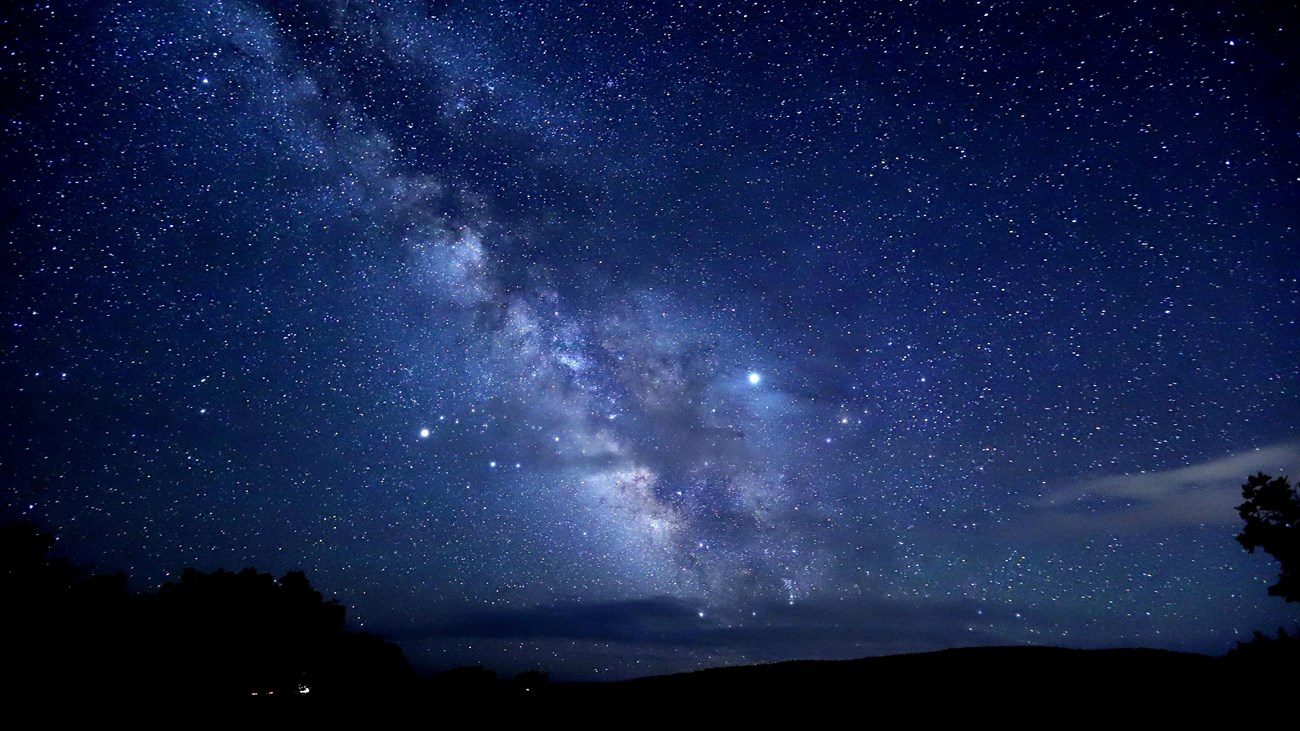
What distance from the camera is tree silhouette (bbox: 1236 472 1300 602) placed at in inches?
436

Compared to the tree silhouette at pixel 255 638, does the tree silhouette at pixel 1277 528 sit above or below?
above

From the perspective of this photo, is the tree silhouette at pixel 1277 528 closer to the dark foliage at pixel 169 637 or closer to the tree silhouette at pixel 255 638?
the dark foliage at pixel 169 637

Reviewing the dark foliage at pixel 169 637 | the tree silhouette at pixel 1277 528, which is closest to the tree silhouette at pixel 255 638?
the dark foliage at pixel 169 637

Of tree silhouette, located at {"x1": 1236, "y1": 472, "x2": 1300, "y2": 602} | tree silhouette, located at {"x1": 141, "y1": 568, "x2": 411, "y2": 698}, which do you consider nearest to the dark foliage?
tree silhouette, located at {"x1": 141, "y1": 568, "x2": 411, "y2": 698}

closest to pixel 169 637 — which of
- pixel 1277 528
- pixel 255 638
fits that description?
pixel 255 638

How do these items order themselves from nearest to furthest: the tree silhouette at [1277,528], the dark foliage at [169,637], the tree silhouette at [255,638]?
the tree silhouette at [1277,528] → the dark foliage at [169,637] → the tree silhouette at [255,638]

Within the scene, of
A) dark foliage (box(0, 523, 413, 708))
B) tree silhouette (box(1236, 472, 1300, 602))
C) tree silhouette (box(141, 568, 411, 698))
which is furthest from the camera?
tree silhouette (box(141, 568, 411, 698))

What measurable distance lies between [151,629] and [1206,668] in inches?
1177

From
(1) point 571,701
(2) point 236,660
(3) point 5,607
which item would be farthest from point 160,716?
(2) point 236,660

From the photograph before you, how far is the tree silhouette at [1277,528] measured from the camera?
1109 cm

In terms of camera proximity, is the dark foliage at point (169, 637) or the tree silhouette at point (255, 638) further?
the tree silhouette at point (255, 638)

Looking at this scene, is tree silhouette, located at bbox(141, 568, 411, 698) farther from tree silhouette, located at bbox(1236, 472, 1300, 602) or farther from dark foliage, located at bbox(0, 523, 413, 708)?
tree silhouette, located at bbox(1236, 472, 1300, 602)

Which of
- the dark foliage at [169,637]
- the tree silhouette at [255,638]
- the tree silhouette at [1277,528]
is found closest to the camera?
the tree silhouette at [1277,528]

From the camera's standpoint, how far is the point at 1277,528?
11.4m
